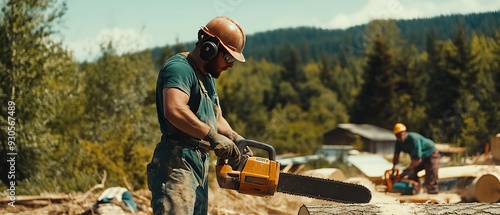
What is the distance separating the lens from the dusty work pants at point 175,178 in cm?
459

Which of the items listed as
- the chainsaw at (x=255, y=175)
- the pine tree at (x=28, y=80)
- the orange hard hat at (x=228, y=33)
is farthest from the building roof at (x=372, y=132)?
the orange hard hat at (x=228, y=33)

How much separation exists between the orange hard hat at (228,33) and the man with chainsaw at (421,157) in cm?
808

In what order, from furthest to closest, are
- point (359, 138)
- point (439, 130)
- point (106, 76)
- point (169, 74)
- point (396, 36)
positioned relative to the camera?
point (396, 36) < point (359, 138) < point (439, 130) < point (106, 76) < point (169, 74)

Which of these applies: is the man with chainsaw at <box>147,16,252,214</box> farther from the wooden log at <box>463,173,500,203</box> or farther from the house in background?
the house in background

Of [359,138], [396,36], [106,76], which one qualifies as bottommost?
[359,138]

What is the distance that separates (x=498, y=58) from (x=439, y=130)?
29.3ft

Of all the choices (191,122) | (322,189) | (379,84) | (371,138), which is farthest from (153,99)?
(191,122)

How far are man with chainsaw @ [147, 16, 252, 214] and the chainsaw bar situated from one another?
66 centimetres

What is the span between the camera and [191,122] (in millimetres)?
4488

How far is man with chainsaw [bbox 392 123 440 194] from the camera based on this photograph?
1236 centimetres

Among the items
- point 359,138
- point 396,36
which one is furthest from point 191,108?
point 396,36

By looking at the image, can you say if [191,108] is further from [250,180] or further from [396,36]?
[396,36]

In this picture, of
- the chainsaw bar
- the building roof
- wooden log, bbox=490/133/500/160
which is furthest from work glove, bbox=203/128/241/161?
the building roof

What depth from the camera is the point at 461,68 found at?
48156 mm
